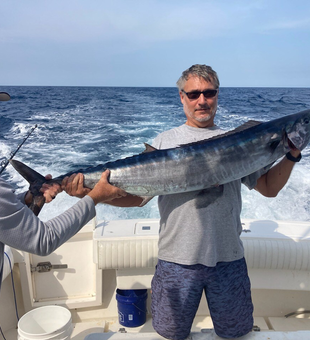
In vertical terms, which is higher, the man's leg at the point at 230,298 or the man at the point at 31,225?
the man at the point at 31,225

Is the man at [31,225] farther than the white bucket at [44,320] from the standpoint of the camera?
No

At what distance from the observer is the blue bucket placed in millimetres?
3348

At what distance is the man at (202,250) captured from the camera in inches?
81.7

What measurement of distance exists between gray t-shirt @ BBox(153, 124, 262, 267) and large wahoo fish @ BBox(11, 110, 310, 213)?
8 cm

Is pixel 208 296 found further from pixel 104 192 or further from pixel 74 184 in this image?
pixel 74 184

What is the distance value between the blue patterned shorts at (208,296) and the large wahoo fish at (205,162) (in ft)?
1.72

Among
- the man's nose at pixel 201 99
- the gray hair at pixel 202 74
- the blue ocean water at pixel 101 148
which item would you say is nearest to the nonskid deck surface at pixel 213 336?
the man's nose at pixel 201 99

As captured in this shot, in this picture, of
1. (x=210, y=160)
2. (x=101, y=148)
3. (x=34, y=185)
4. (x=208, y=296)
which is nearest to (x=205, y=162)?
(x=210, y=160)

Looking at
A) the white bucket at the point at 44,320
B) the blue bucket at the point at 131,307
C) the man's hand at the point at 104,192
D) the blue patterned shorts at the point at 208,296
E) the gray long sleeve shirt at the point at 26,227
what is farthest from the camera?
the blue bucket at the point at 131,307

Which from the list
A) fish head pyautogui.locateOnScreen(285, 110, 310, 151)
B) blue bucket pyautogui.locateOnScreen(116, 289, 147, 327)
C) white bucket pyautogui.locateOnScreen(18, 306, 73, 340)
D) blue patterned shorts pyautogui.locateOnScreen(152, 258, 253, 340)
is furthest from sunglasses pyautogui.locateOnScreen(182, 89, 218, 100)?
blue bucket pyautogui.locateOnScreen(116, 289, 147, 327)

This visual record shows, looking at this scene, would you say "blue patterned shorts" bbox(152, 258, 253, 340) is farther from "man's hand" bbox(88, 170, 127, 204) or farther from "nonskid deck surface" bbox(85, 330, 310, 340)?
"man's hand" bbox(88, 170, 127, 204)

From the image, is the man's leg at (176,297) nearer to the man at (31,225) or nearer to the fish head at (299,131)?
the man at (31,225)

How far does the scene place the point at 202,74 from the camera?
7.06 ft

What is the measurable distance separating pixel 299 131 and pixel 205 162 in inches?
24.1
